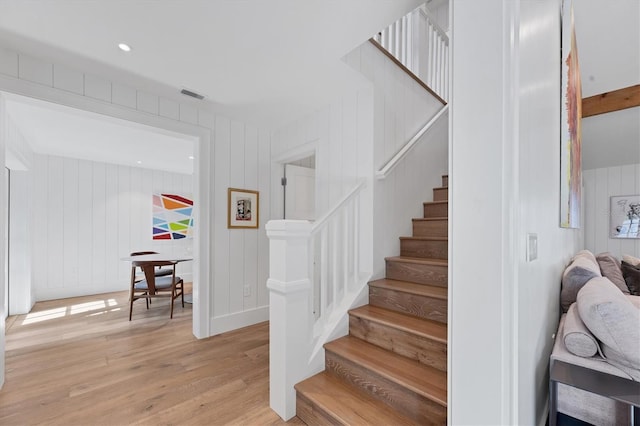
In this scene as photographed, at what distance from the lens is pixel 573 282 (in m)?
1.87

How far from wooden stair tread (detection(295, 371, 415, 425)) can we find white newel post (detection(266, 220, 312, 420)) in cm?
11

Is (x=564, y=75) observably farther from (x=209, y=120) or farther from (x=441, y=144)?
(x=209, y=120)

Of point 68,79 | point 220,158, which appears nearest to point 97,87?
point 68,79

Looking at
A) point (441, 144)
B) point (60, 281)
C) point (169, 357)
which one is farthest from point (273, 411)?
point (60, 281)

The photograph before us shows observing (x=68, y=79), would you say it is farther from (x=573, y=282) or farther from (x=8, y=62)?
(x=573, y=282)

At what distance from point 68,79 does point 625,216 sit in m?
7.05

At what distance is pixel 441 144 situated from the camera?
3.34 metres

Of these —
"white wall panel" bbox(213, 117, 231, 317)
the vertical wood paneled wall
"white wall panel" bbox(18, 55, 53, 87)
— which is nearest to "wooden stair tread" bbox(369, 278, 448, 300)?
the vertical wood paneled wall

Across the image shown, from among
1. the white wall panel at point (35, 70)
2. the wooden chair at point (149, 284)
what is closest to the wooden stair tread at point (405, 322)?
the wooden chair at point (149, 284)

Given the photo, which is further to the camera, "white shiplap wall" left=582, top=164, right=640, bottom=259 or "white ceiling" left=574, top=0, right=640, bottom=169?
"white shiplap wall" left=582, top=164, right=640, bottom=259

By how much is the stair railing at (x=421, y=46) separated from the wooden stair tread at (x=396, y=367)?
2.51 metres

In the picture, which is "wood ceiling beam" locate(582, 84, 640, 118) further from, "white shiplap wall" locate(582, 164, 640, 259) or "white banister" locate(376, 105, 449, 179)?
"white shiplap wall" locate(582, 164, 640, 259)

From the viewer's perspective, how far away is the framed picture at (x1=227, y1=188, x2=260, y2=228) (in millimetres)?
3144

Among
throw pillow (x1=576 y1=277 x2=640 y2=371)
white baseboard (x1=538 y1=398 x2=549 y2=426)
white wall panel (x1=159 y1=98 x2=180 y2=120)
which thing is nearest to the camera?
throw pillow (x1=576 y1=277 x2=640 y2=371)
